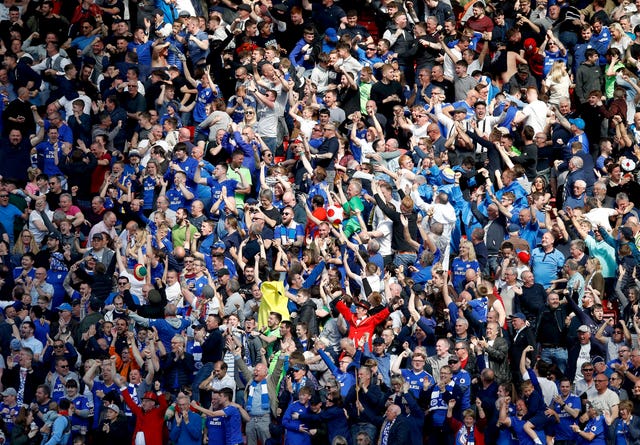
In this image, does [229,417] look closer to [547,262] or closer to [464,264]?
[464,264]

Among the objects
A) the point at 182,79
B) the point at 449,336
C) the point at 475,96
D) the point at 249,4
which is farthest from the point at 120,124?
the point at 449,336

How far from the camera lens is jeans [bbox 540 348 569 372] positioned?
74.6 feet

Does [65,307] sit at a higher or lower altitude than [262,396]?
lower

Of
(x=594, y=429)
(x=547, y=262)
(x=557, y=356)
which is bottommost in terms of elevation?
(x=557, y=356)

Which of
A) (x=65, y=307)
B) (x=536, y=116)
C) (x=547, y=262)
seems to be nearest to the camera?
(x=547, y=262)

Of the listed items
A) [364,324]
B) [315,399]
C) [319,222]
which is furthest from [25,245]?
[315,399]

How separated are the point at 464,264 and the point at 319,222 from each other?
225cm

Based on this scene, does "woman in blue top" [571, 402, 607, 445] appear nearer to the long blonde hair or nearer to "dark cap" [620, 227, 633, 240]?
"dark cap" [620, 227, 633, 240]

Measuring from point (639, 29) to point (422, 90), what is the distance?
400 cm

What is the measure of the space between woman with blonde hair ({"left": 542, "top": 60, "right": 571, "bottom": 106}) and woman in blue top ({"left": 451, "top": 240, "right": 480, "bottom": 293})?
497 cm

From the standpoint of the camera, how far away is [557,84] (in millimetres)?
27984

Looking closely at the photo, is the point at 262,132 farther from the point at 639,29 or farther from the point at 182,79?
the point at 639,29

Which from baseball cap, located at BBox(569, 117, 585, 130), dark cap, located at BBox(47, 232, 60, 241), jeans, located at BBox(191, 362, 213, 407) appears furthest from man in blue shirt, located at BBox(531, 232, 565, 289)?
dark cap, located at BBox(47, 232, 60, 241)

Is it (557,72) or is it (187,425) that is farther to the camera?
(557,72)
